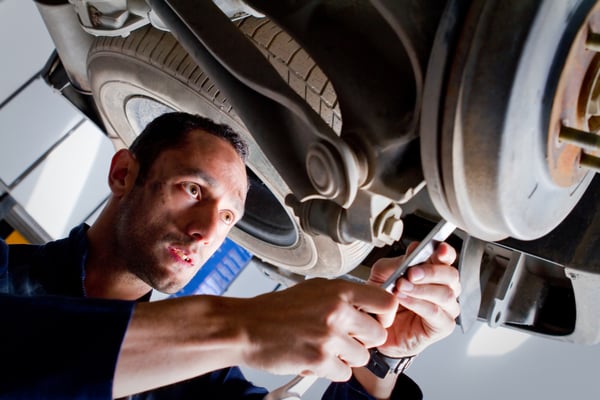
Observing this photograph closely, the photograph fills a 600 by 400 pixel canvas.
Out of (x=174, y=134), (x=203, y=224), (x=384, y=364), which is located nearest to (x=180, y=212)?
(x=203, y=224)

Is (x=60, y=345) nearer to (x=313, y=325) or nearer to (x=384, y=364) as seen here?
(x=313, y=325)

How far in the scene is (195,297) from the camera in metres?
0.51

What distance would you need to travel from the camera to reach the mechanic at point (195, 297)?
486 mm

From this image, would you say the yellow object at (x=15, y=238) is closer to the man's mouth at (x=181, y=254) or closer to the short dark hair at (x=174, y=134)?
the short dark hair at (x=174, y=134)

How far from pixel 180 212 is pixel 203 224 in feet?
0.14

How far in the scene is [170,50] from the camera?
94 cm

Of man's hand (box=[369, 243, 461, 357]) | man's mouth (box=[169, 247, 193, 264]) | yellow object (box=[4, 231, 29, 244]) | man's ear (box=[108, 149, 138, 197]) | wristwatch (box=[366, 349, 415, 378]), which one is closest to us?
man's hand (box=[369, 243, 461, 357])

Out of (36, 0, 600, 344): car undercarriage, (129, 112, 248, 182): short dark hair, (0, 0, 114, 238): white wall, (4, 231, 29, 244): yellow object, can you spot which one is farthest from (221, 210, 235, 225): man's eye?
(4, 231, 29, 244): yellow object

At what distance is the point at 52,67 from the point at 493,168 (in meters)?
1.13

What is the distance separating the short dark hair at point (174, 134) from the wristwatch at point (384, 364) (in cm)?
43

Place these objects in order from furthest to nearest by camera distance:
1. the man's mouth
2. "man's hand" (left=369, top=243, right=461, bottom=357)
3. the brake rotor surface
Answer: the man's mouth < "man's hand" (left=369, top=243, right=461, bottom=357) < the brake rotor surface

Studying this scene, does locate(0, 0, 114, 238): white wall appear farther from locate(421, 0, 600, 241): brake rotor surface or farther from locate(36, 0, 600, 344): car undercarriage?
locate(421, 0, 600, 241): brake rotor surface

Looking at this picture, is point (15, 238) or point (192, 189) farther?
point (15, 238)

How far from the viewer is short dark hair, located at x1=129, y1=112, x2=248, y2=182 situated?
100 centimetres
